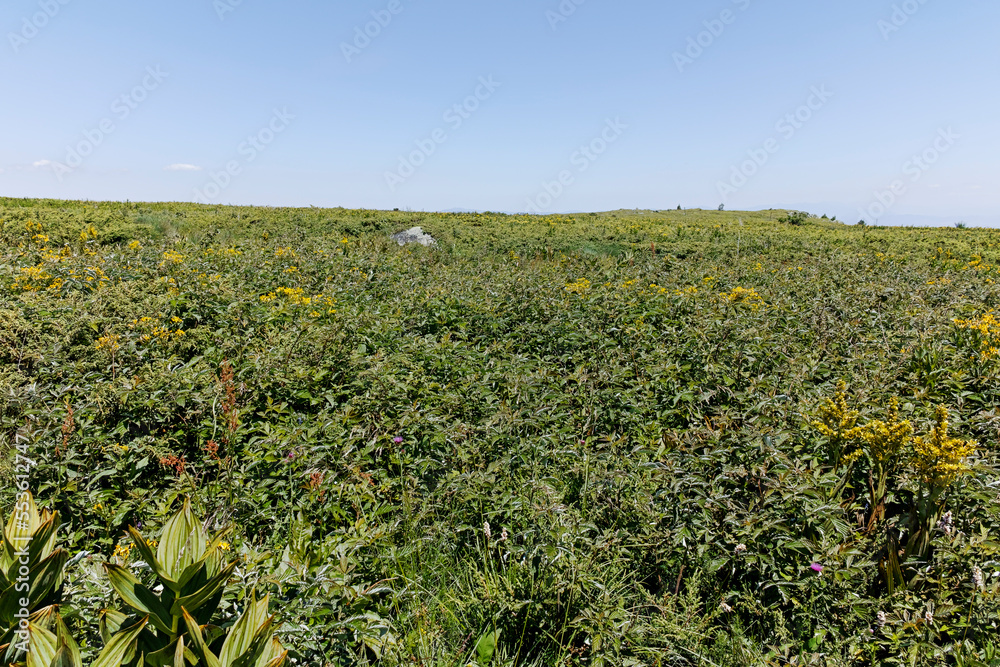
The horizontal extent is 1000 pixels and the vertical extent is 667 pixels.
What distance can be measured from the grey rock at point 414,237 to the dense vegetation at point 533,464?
797 cm

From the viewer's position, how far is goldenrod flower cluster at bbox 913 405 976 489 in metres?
2.84

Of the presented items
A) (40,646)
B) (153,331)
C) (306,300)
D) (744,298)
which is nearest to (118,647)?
(40,646)

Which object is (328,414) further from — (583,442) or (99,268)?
(99,268)

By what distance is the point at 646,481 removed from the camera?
3.29 meters

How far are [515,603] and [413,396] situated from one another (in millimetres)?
2273

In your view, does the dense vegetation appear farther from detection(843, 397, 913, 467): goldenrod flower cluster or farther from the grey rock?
the grey rock

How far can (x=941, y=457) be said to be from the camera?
2916 millimetres

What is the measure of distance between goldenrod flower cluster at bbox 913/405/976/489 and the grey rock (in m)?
12.6

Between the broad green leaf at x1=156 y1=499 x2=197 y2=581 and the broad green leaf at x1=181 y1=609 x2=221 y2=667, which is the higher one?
the broad green leaf at x1=156 y1=499 x2=197 y2=581

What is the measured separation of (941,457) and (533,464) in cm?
246

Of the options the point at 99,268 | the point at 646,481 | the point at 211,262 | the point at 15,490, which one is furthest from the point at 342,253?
the point at 646,481

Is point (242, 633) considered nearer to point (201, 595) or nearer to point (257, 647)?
point (257, 647)

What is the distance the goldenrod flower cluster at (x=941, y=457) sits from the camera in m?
2.84

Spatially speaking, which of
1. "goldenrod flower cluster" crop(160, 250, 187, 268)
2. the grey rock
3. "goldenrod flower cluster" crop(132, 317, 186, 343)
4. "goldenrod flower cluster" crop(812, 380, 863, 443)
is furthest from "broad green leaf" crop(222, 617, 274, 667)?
the grey rock
